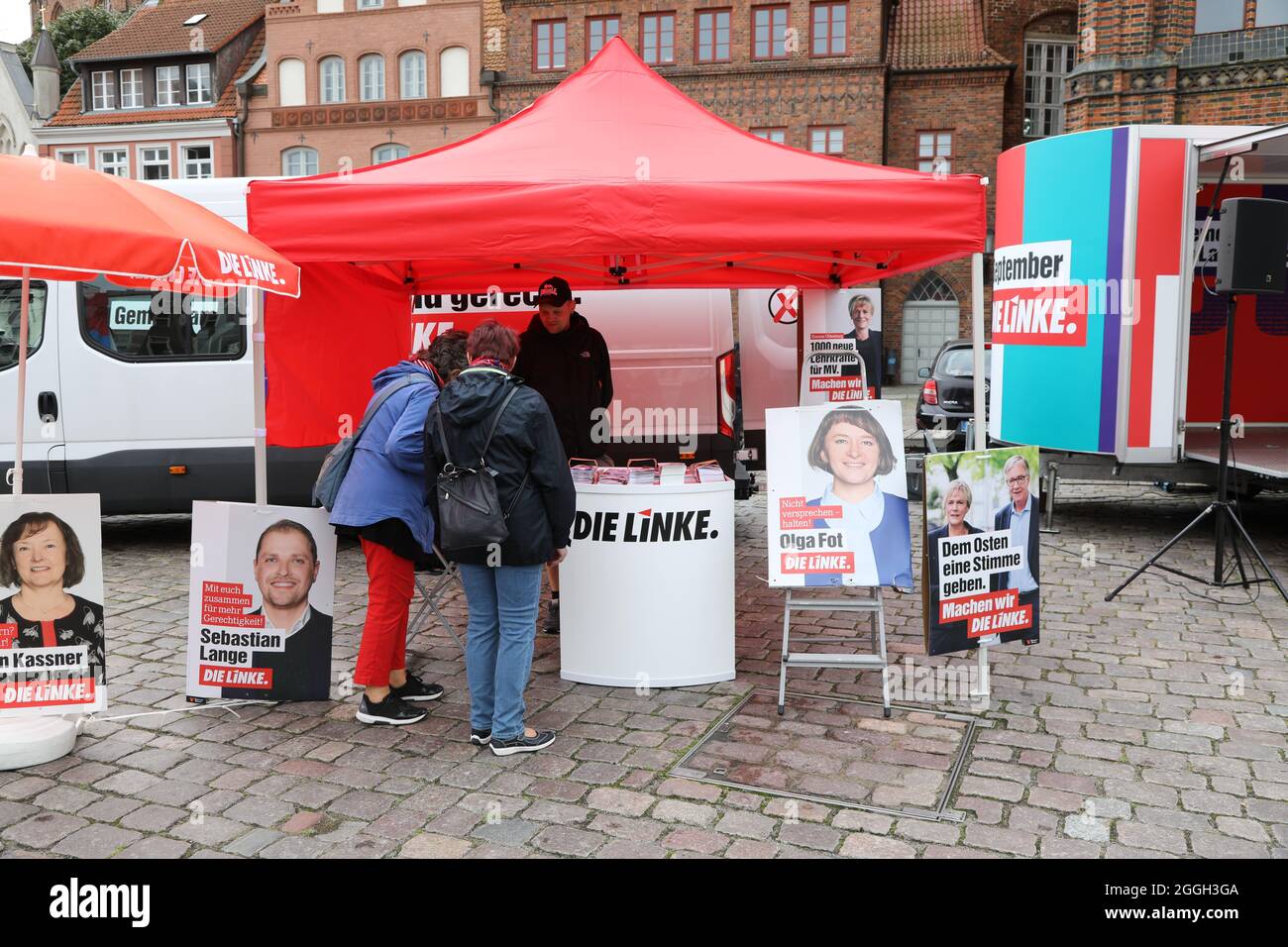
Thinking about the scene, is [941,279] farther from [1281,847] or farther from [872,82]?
[1281,847]

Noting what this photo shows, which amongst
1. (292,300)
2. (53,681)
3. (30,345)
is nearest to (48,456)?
(30,345)

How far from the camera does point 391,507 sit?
441cm

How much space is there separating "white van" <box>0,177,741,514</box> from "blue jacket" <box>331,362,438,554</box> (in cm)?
370

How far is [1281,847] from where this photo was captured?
3.50m

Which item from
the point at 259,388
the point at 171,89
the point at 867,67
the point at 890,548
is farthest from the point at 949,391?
the point at 171,89

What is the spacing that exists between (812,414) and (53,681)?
139 inches

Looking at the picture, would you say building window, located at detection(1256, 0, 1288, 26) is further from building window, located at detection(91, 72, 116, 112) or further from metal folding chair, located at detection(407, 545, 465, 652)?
building window, located at detection(91, 72, 116, 112)

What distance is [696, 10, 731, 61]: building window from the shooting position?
2922cm

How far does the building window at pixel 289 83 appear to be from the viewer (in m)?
32.8

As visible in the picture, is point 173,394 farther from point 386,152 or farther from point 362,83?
point 362,83

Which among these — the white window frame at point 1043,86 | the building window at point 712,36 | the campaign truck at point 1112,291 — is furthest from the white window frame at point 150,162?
the campaign truck at point 1112,291

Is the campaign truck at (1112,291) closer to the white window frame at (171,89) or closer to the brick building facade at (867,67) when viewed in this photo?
the brick building facade at (867,67)

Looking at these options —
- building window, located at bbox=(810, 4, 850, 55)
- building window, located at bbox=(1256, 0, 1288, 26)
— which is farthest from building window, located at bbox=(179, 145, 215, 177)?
building window, located at bbox=(1256, 0, 1288, 26)

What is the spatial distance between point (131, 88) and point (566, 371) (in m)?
35.8
